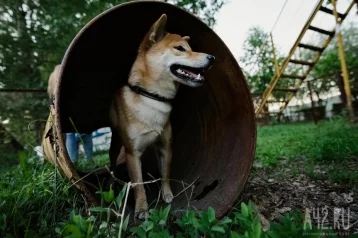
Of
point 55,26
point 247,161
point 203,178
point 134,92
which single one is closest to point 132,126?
point 134,92

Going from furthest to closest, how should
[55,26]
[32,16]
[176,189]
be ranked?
[32,16] < [55,26] < [176,189]

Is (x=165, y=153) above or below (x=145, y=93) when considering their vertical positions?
below

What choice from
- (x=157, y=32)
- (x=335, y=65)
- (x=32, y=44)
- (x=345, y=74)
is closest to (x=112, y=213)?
(x=157, y=32)

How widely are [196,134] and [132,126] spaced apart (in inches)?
29.2

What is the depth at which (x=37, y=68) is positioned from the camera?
7.70 meters

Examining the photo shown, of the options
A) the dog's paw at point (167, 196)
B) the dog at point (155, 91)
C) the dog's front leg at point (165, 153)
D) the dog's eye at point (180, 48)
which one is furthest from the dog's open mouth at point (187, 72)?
the dog's paw at point (167, 196)

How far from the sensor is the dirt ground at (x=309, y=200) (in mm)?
1730

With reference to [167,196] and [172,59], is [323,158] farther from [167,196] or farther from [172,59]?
[172,59]

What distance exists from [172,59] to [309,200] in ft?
4.94

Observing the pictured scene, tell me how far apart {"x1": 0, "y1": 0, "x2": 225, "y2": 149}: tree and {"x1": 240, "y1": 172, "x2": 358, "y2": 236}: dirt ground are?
547 centimetres

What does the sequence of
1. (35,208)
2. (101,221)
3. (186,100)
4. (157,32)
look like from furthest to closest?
(186,100) → (157,32) → (35,208) → (101,221)

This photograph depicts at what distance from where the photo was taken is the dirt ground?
1.73 meters

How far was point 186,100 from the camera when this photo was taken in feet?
9.43

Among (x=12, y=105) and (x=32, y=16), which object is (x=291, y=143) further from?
(x=32, y=16)
